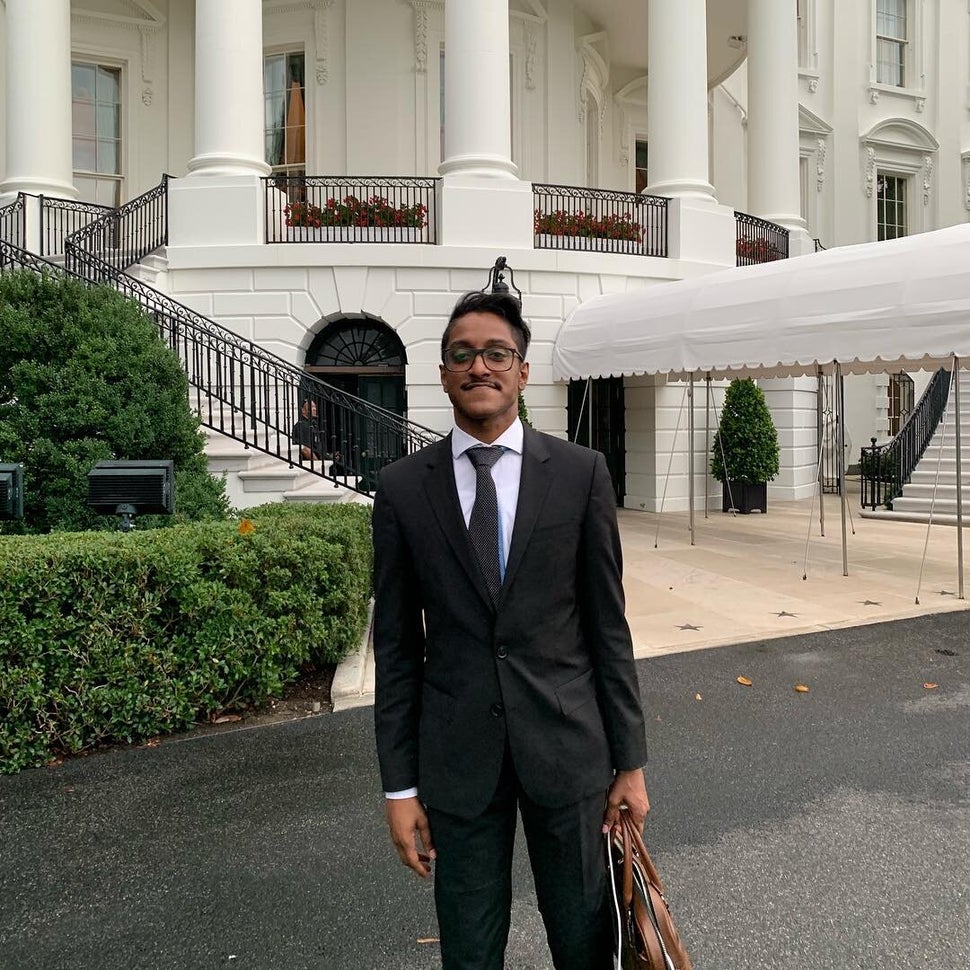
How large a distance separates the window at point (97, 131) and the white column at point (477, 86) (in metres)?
7.97

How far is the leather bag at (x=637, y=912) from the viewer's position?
1898mm

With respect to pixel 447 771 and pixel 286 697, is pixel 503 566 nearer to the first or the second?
pixel 447 771

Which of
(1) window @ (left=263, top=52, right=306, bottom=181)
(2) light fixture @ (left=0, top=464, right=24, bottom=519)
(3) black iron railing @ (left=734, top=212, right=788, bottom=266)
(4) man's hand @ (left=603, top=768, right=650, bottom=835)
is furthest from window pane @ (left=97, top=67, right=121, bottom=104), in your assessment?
(4) man's hand @ (left=603, top=768, right=650, bottom=835)

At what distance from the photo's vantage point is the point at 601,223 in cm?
1594

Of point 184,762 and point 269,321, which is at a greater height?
point 269,321

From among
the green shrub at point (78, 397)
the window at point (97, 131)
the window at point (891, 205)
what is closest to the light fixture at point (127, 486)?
the green shrub at point (78, 397)

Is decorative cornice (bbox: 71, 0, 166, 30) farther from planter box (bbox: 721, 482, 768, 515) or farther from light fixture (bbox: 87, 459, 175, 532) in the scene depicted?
light fixture (bbox: 87, 459, 175, 532)

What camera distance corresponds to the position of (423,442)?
11.4m

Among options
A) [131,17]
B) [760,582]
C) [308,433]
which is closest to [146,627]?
[760,582]

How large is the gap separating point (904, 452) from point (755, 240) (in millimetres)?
5065

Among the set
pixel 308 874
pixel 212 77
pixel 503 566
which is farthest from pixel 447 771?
pixel 212 77

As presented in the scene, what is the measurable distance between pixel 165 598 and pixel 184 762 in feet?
3.04

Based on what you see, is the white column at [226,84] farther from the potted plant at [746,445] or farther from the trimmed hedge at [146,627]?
the trimmed hedge at [146,627]

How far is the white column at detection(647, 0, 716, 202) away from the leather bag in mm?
15592
